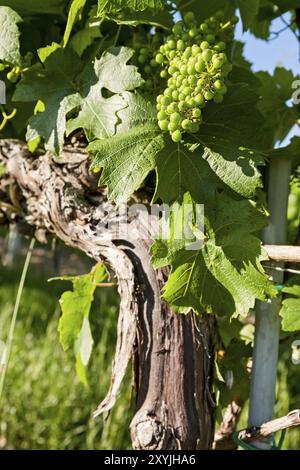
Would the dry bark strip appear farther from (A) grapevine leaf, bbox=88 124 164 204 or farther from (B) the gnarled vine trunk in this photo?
(A) grapevine leaf, bbox=88 124 164 204

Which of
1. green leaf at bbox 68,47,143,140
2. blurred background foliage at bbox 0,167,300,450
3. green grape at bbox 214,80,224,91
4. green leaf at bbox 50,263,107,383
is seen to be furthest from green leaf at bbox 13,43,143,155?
blurred background foliage at bbox 0,167,300,450

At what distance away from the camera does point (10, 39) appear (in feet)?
2.85

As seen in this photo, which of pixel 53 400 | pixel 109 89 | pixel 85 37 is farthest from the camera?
pixel 53 400

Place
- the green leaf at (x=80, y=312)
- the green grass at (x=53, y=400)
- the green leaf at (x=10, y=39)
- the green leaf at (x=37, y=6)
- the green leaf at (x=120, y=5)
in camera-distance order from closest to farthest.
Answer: the green leaf at (x=120, y=5) → the green leaf at (x=10, y=39) → the green leaf at (x=37, y=6) → the green leaf at (x=80, y=312) → the green grass at (x=53, y=400)

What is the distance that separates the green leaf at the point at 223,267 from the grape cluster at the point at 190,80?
118 mm

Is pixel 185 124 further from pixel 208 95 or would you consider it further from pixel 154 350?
pixel 154 350

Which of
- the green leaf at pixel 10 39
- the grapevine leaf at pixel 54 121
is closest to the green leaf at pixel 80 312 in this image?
the grapevine leaf at pixel 54 121

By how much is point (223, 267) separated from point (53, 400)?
240 centimetres

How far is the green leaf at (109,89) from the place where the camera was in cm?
85

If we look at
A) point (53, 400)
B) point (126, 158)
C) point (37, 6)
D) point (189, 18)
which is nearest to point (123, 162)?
point (126, 158)

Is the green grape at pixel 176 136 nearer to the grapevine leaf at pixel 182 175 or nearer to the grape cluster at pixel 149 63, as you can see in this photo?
the grapevine leaf at pixel 182 175

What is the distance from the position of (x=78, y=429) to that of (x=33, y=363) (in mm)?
599

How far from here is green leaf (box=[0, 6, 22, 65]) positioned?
0.87 metres
